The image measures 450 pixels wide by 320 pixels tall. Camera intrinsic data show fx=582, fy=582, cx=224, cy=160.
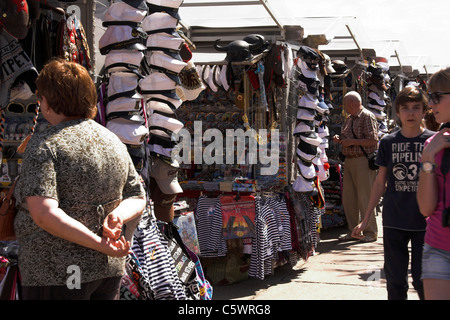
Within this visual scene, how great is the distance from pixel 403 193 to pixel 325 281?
2.61 m

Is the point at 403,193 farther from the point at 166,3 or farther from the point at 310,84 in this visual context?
the point at 310,84

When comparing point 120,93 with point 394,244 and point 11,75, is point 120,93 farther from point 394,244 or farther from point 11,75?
point 394,244

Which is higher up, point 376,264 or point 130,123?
point 130,123

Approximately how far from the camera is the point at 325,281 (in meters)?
6.21

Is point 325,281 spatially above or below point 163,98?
below

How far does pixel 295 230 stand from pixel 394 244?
273cm

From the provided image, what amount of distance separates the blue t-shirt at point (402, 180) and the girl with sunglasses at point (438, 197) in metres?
0.87

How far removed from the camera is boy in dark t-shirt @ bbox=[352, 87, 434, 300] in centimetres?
377

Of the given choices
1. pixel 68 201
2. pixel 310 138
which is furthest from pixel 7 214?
pixel 310 138

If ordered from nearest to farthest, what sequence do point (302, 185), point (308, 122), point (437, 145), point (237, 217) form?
point (437, 145) → point (237, 217) → point (302, 185) → point (308, 122)

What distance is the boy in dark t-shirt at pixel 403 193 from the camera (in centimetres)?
377

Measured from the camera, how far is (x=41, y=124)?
12.4 feet

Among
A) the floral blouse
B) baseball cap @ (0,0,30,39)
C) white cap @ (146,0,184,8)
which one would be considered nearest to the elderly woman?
the floral blouse
